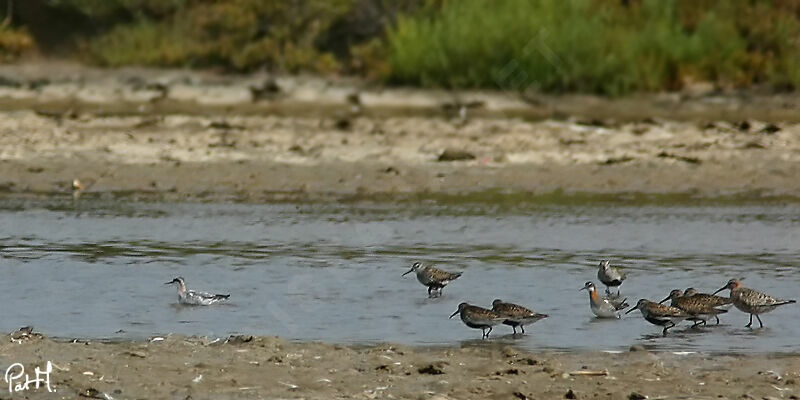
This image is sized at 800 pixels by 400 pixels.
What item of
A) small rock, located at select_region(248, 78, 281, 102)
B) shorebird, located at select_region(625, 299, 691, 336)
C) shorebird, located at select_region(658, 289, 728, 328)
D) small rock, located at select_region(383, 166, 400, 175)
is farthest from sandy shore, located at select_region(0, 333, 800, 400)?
small rock, located at select_region(248, 78, 281, 102)

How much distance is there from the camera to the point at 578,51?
75.8 ft

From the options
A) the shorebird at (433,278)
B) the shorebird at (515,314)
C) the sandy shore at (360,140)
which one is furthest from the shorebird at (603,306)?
the sandy shore at (360,140)

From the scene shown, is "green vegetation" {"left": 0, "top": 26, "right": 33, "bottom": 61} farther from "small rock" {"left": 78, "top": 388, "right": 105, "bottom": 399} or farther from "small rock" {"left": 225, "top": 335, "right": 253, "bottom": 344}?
"small rock" {"left": 78, "top": 388, "right": 105, "bottom": 399}

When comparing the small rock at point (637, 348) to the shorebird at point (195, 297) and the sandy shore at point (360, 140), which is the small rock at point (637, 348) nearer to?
the shorebird at point (195, 297)

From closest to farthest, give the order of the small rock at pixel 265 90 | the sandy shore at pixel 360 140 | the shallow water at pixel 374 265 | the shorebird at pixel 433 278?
the shallow water at pixel 374 265
the shorebird at pixel 433 278
the sandy shore at pixel 360 140
the small rock at pixel 265 90

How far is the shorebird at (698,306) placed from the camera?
388 inches

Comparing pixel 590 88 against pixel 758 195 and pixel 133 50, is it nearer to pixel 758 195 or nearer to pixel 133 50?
pixel 758 195

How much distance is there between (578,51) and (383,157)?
511cm

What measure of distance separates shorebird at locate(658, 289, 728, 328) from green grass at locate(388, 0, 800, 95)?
1301 centimetres

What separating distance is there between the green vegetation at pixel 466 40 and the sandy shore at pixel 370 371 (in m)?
14.4

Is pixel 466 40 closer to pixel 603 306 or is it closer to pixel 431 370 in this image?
pixel 603 306

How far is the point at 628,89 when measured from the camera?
2294 centimetres

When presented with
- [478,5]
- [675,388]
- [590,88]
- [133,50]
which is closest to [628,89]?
[590,88]

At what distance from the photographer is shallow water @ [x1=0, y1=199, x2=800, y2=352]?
32.7 ft
